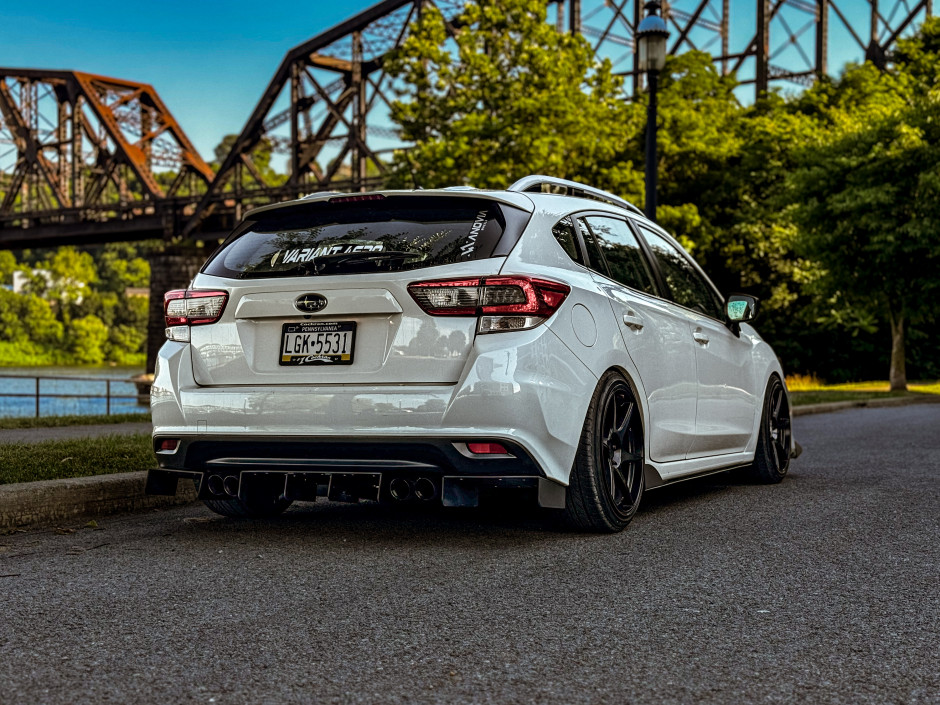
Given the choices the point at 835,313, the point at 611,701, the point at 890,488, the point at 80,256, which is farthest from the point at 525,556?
the point at 80,256

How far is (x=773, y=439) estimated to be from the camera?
25.1ft

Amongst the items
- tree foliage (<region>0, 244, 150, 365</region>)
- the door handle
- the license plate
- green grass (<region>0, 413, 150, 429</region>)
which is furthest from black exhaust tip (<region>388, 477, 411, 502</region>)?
tree foliage (<region>0, 244, 150, 365</region>)

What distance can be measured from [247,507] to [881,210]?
77.8 ft

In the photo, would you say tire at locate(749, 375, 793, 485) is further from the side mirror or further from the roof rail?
the roof rail

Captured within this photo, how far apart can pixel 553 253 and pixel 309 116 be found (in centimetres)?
5679

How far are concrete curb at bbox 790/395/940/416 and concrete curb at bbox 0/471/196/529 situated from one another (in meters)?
12.5

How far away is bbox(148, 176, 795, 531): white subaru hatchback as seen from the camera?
4656mm

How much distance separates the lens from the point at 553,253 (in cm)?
508

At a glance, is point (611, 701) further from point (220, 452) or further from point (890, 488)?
point (890, 488)

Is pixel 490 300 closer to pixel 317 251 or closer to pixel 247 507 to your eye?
pixel 317 251

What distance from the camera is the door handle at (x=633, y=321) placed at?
5473 millimetres

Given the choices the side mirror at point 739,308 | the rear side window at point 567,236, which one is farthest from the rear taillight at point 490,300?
the side mirror at point 739,308

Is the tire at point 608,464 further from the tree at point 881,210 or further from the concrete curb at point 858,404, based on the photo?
the tree at point 881,210

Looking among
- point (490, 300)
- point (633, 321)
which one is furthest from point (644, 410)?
point (490, 300)
